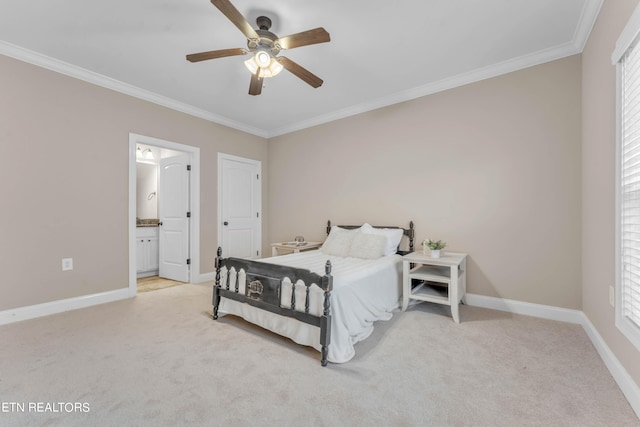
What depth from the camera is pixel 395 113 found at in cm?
385

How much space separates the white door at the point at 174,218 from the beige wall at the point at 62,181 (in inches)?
31.2

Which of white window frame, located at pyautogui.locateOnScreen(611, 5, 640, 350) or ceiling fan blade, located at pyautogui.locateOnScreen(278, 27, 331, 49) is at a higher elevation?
ceiling fan blade, located at pyautogui.locateOnScreen(278, 27, 331, 49)

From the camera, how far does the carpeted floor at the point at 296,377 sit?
4.87 feet

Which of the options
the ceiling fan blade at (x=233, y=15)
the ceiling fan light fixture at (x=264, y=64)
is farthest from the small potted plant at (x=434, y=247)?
the ceiling fan blade at (x=233, y=15)

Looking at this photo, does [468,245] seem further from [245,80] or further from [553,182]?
[245,80]

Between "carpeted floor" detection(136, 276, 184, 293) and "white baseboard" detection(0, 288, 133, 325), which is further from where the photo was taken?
"carpeted floor" detection(136, 276, 184, 293)

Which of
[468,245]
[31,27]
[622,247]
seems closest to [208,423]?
[622,247]

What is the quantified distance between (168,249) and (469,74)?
5078 millimetres

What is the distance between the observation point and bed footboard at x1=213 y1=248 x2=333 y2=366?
6.72 feet

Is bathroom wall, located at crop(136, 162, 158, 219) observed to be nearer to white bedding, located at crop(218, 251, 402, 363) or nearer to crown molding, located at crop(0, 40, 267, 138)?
crown molding, located at crop(0, 40, 267, 138)

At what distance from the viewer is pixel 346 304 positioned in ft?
7.30

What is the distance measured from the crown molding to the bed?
2.59 meters

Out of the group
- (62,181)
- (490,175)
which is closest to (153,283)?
(62,181)

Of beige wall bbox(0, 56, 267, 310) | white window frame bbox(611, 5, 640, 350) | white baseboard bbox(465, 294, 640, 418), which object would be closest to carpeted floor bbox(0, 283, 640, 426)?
white baseboard bbox(465, 294, 640, 418)
